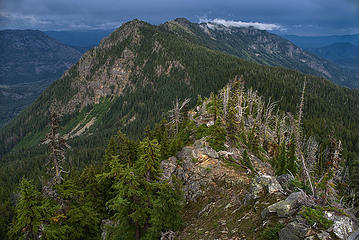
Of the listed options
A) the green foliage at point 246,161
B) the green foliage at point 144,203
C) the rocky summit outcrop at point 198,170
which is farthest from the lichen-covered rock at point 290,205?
the green foliage at point 246,161

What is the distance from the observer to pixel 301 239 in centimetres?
1188

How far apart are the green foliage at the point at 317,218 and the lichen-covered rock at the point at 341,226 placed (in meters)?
0.29

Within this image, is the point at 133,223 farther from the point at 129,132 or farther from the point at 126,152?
the point at 129,132

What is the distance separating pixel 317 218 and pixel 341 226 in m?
1.21

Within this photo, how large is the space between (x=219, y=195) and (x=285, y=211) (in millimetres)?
12867

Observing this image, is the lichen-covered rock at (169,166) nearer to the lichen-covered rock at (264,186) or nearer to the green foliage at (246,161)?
the green foliage at (246,161)

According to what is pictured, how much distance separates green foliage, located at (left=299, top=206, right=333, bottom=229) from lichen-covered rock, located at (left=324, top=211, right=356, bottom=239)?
288 millimetres

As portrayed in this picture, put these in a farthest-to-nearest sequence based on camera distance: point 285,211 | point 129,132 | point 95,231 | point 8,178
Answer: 1. point 129,132
2. point 8,178
3. point 95,231
4. point 285,211

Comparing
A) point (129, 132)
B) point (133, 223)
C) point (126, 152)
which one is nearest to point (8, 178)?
point (129, 132)

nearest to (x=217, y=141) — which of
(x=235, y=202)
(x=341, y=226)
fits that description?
(x=235, y=202)

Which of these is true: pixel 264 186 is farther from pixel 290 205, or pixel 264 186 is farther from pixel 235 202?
pixel 290 205

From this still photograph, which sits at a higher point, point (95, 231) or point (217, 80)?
point (217, 80)

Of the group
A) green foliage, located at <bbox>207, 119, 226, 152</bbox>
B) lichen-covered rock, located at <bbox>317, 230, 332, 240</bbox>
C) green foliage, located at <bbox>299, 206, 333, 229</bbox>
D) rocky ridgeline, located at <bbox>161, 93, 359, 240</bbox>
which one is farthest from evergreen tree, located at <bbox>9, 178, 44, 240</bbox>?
green foliage, located at <bbox>207, 119, 226, 152</bbox>

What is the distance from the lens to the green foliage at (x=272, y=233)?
13.4 meters
